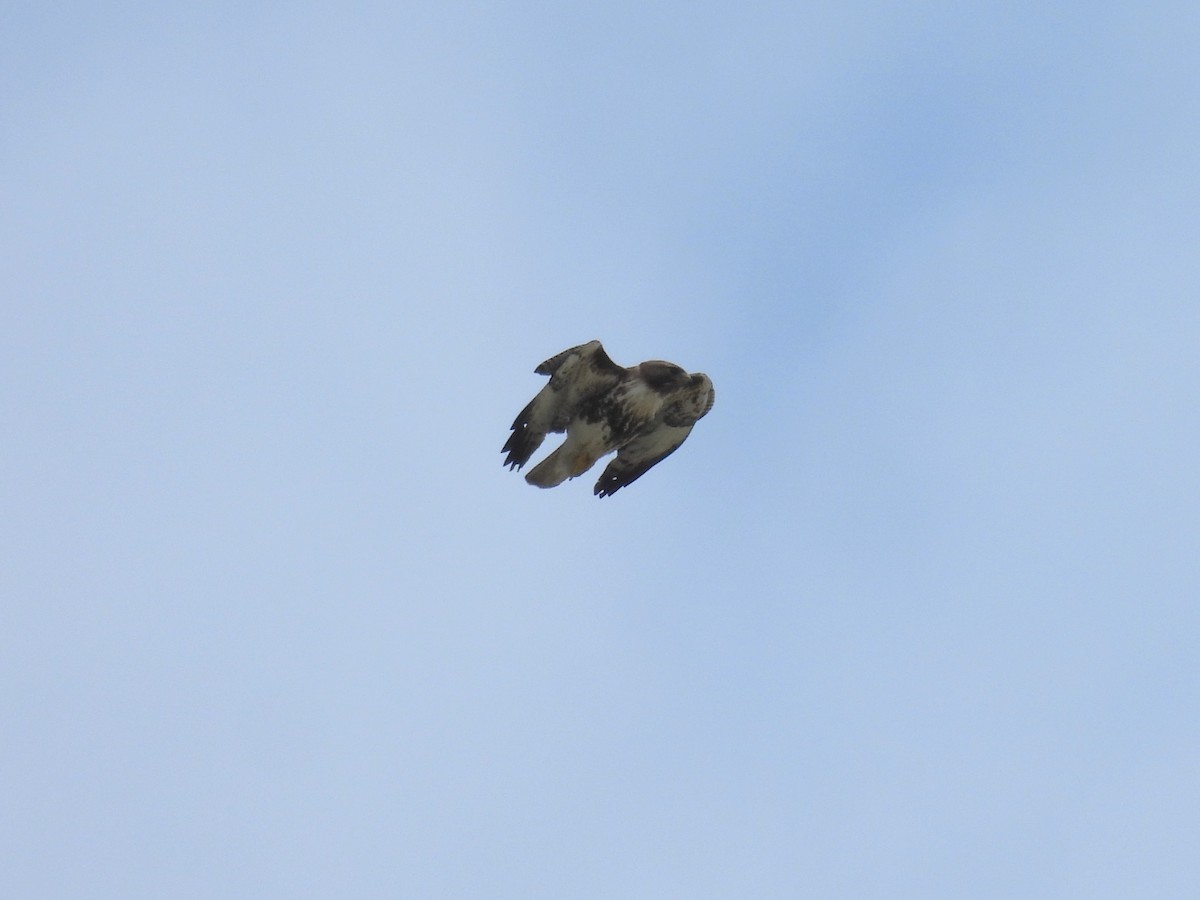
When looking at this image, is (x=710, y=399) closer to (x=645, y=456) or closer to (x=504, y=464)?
(x=645, y=456)

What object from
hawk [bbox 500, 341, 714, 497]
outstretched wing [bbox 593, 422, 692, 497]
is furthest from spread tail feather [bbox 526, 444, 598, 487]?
outstretched wing [bbox 593, 422, 692, 497]

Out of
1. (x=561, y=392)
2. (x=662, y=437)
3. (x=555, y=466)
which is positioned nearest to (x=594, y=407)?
(x=561, y=392)

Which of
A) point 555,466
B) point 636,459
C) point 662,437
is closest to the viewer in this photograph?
point 555,466

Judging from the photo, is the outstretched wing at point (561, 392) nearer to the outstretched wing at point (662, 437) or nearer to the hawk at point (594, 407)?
the hawk at point (594, 407)

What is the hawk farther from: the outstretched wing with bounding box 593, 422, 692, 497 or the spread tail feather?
the outstretched wing with bounding box 593, 422, 692, 497

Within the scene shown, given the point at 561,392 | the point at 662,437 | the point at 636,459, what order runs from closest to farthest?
the point at 561,392
the point at 662,437
the point at 636,459

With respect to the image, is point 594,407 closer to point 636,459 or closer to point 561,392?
point 561,392

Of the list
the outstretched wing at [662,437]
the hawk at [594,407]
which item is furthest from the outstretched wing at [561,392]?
the outstretched wing at [662,437]

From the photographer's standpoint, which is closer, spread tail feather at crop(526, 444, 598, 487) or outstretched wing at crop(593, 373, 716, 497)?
spread tail feather at crop(526, 444, 598, 487)
